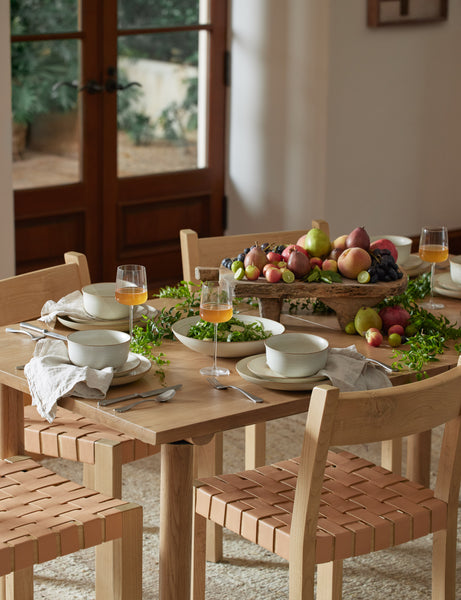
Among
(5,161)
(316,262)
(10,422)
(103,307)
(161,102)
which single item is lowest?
(10,422)

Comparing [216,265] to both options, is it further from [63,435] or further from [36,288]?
[63,435]

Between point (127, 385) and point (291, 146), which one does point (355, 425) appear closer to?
point (127, 385)

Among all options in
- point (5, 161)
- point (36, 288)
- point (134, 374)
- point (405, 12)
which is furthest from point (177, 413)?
point (405, 12)

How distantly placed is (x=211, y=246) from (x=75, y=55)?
1.69 metres

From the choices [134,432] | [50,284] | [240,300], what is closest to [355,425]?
[134,432]

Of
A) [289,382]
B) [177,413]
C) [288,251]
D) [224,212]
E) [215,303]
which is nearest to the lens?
[177,413]

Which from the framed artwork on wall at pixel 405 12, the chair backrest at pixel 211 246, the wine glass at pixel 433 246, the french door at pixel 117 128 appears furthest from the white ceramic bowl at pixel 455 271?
the framed artwork on wall at pixel 405 12

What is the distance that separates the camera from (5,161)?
151 inches

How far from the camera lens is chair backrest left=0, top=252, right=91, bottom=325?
2.48 m

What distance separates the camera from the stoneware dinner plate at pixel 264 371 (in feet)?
6.40

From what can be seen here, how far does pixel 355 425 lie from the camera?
1.69 metres

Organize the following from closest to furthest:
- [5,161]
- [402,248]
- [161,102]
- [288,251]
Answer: [288,251], [402,248], [5,161], [161,102]

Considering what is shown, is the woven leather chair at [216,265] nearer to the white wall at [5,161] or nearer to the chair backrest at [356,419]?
the chair backrest at [356,419]

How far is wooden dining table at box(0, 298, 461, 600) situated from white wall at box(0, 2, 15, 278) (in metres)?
1.63
